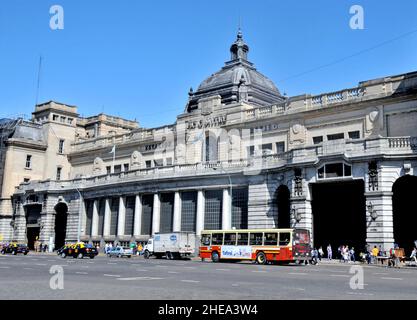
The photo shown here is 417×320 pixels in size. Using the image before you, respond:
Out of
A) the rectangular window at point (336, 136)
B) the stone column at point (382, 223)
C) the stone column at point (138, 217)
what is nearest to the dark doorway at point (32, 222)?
the stone column at point (138, 217)

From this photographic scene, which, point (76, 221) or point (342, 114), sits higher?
point (342, 114)

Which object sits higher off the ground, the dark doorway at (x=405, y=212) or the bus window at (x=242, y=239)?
the dark doorway at (x=405, y=212)

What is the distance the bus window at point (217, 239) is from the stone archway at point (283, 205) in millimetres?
7765

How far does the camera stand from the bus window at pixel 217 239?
140 feet

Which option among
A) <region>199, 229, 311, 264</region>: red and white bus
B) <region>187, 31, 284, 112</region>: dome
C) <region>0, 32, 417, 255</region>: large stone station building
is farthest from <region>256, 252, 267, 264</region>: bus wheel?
<region>187, 31, 284, 112</region>: dome

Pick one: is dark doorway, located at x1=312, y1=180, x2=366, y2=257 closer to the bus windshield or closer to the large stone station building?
the large stone station building

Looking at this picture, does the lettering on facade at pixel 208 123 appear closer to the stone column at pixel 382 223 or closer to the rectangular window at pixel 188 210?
the rectangular window at pixel 188 210

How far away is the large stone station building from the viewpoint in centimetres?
4281

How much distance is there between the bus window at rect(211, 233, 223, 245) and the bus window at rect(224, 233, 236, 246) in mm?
583

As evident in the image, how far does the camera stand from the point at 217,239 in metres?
42.9
